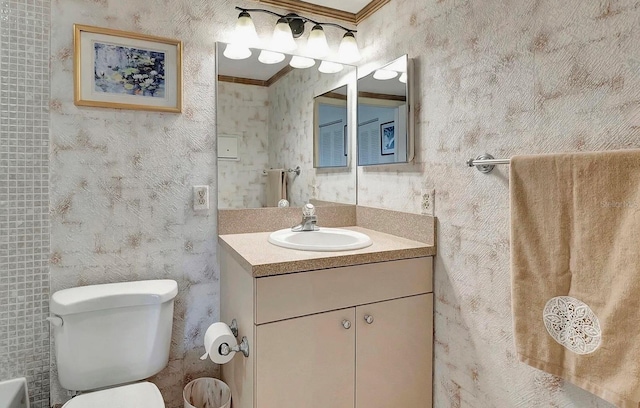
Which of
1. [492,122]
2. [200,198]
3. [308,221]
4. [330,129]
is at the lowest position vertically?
[308,221]

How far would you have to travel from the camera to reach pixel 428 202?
1632 millimetres

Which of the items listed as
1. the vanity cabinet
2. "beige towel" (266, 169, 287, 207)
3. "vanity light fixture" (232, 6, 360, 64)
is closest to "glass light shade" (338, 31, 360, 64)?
"vanity light fixture" (232, 6, 360, 64)

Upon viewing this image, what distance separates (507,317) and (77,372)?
5.33ft

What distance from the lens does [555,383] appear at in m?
1.14

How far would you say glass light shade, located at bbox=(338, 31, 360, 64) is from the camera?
2.09m

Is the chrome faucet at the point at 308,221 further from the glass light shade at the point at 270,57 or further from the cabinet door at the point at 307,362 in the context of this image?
the glass light shade at the point at 270,57

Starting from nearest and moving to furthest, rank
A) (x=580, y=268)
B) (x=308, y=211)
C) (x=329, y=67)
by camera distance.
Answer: (x=580, y=268)
(x=308, y=211)
(x=329, y=67)

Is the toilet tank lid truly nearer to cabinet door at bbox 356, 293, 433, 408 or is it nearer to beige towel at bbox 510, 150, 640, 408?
cabinet door at bbox 356, 293, 433, 408

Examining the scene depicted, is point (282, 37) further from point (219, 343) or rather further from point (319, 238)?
point (219, 343)

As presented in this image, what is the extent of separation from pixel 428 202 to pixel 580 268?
27.4 inches


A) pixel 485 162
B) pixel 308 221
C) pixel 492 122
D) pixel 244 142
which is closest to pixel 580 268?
pixel 485 162

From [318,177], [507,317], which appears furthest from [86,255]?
[507,317]

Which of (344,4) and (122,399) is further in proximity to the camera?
(344,4)

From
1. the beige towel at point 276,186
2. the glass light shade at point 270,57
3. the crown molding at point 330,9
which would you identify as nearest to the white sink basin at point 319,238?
the beige towel at point 276,186
